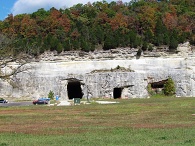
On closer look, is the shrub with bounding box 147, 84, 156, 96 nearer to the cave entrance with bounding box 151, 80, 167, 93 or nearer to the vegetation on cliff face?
the cave entrance with bounding box 151, 80, 167, 93

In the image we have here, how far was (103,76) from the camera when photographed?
63.2 m

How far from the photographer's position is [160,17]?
262 feet

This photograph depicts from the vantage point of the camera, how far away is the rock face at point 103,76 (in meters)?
63.0

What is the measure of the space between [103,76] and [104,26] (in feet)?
64.9

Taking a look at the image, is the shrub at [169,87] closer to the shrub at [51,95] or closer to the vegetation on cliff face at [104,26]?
the vegetation on cliff face at [104,26]

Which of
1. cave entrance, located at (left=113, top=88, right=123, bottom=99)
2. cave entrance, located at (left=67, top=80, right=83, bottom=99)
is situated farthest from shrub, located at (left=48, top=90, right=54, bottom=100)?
cave entrance, located at (left=113, top=88, right=123, bottom=99)

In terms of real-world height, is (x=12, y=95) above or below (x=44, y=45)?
below

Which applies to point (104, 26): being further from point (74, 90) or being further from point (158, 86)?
point (158, 86)

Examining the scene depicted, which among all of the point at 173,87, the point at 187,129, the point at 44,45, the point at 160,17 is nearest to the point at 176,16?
the point at 160,17

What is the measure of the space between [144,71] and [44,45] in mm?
18309

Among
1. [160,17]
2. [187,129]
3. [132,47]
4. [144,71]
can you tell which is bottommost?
[187,129]

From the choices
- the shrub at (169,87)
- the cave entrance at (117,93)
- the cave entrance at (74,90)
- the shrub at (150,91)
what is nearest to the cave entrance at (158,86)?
the shrub at (150,91)

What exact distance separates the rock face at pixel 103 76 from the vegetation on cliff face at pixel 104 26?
2.71 meters

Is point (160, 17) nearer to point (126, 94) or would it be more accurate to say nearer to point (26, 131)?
point (126, 94)
